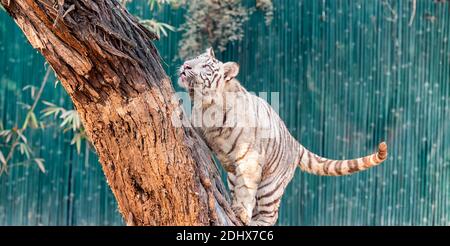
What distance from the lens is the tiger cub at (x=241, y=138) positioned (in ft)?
7.79

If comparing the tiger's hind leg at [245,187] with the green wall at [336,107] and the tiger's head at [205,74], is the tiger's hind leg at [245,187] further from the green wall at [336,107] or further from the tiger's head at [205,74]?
the green wall at [336,107]

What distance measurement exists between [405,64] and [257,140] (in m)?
2.87

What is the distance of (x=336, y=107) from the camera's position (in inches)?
195

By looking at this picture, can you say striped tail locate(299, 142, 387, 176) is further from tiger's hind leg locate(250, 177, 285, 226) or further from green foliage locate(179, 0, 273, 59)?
green foliage locate(179, 0, 273, 59)

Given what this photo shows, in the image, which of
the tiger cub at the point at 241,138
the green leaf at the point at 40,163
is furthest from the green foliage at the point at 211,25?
the tiger cub at the point at 241,138

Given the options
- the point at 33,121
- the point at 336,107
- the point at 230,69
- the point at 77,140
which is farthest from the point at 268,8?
the point at 230,69

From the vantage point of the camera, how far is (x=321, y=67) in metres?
4.93

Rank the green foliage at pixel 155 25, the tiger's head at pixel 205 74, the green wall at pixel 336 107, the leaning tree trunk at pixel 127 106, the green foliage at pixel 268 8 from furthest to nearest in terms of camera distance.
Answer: the green foliage at pixel 268 8, the green wall at pixel 336 107, the green foliage at pixel 155 25, the tiger's head at pixel 205 74, the leaning tree trunk at pixel 127 106

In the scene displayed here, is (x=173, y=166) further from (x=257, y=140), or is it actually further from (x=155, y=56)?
→ (x=257, y=140)

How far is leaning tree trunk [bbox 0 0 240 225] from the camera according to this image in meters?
1.74

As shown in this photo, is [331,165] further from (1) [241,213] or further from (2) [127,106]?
(2) [127,106]

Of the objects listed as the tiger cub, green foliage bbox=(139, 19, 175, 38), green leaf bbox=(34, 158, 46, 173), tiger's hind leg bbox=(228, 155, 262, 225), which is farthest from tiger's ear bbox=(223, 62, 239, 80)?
green leaf bbox=(34, 158, 46, 173)

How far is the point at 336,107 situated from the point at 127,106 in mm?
3280
